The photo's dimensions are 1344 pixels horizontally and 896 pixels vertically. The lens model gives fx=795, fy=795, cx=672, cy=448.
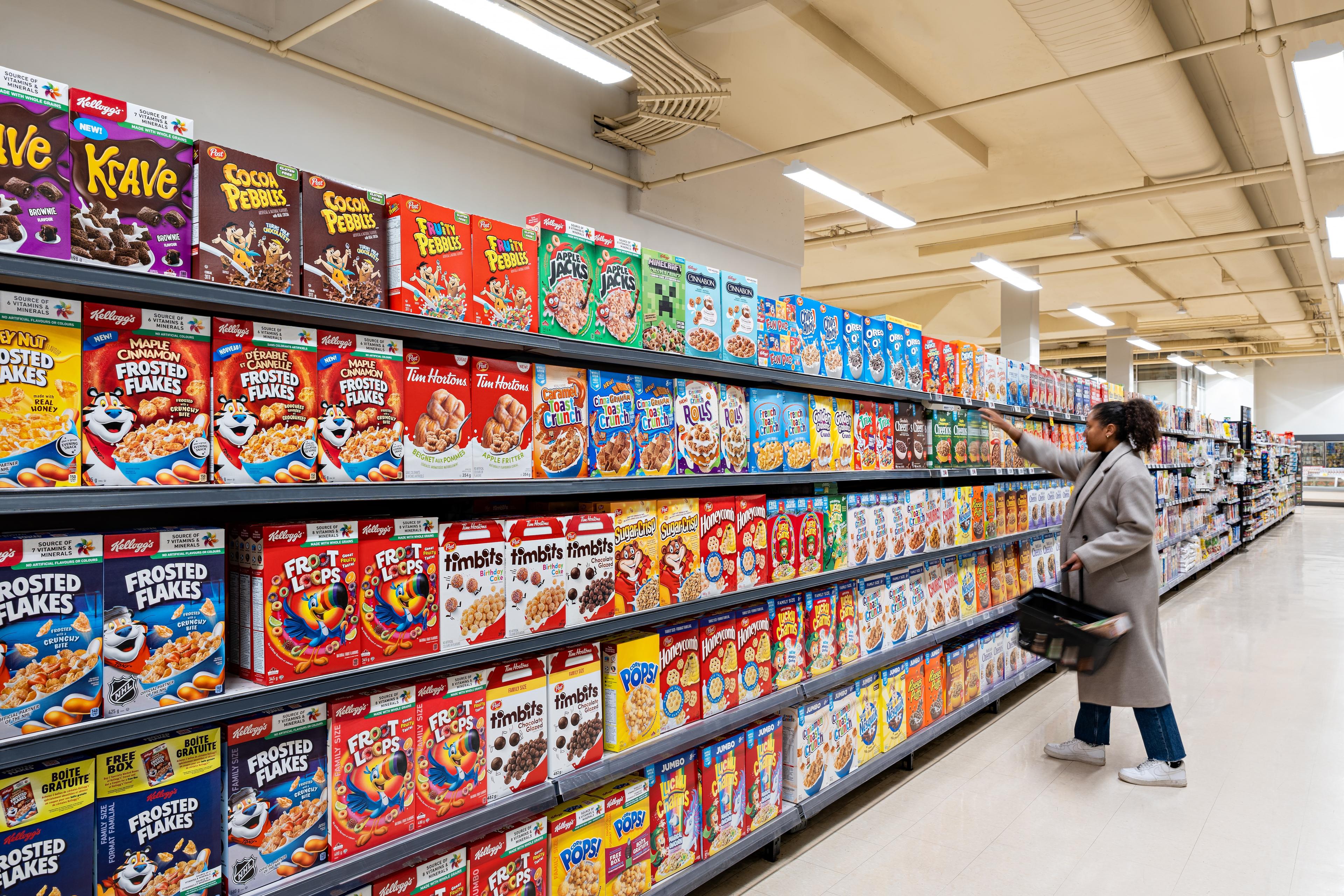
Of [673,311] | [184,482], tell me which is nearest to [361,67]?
[673,311]

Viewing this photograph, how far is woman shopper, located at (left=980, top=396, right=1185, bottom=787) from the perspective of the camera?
3693mm

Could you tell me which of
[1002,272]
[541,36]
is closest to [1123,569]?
[541,36]

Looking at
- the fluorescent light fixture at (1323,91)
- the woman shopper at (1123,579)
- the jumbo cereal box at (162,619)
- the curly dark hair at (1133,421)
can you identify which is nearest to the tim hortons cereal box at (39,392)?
the jumbo cereal box at (162,619)

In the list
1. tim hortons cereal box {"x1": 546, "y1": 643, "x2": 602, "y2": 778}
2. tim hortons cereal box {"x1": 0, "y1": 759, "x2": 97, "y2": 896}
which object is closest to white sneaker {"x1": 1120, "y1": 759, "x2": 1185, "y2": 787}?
tim hortons cereal box {"x1": 546, "y1": 643, "x2": 602, "y2": 778}

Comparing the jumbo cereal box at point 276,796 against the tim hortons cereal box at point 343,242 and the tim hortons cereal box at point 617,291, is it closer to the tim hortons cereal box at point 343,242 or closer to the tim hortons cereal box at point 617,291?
the tim hortons cereal box at point 343,242

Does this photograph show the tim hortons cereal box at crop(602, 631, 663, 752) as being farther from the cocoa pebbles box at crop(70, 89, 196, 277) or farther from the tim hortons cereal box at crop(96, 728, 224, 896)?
the cocoa pebbles box at crop(70, 89, 196, 277)

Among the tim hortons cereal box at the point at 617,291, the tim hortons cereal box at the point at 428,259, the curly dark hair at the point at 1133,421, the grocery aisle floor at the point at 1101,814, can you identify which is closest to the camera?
the tim hortons cereal box at the point at 428,259

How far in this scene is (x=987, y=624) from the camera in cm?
481

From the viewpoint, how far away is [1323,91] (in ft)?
13.4

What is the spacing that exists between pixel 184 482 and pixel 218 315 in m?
0.33

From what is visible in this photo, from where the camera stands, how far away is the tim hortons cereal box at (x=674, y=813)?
Answer: 2500 mm

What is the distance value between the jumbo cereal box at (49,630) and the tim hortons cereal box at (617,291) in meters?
1.33

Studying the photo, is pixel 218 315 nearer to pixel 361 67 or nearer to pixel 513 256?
pixel 513 256

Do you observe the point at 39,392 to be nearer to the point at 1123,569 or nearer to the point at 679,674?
the point at 679,674
